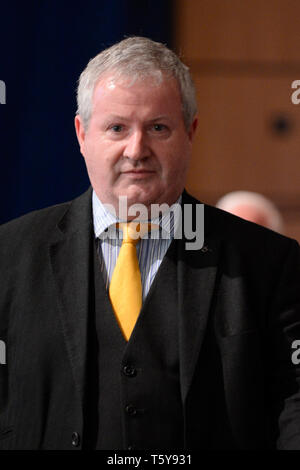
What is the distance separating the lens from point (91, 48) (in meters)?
3.62

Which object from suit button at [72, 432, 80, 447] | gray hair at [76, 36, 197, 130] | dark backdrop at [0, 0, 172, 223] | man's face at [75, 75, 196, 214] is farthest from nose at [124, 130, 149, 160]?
dark backdrop at [0, 0, 172, 223]

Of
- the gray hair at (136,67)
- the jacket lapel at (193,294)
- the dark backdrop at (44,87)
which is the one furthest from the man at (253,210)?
the gray hair at (136,67)

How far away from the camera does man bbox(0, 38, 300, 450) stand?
58.7 inches

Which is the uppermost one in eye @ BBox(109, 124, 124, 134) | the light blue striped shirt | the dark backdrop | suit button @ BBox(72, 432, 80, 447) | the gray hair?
the dark backdrop

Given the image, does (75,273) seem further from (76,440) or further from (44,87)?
(44,87)

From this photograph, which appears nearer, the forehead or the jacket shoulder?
the forehead

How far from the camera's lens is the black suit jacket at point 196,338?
4.94 ft

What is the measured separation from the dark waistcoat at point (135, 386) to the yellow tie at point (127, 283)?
19 millimetres

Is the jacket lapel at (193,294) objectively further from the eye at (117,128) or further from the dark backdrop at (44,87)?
the dark backdrop at (44,87)

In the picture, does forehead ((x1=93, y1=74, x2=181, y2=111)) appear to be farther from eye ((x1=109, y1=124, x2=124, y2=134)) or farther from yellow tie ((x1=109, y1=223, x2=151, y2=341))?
yellow tie ((x1=109, y1=223, x2=151, y2=341))

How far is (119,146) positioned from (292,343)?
19.2 inches

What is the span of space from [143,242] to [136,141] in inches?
9.1

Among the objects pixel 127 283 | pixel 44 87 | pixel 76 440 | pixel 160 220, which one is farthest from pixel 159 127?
pixel 44 87
